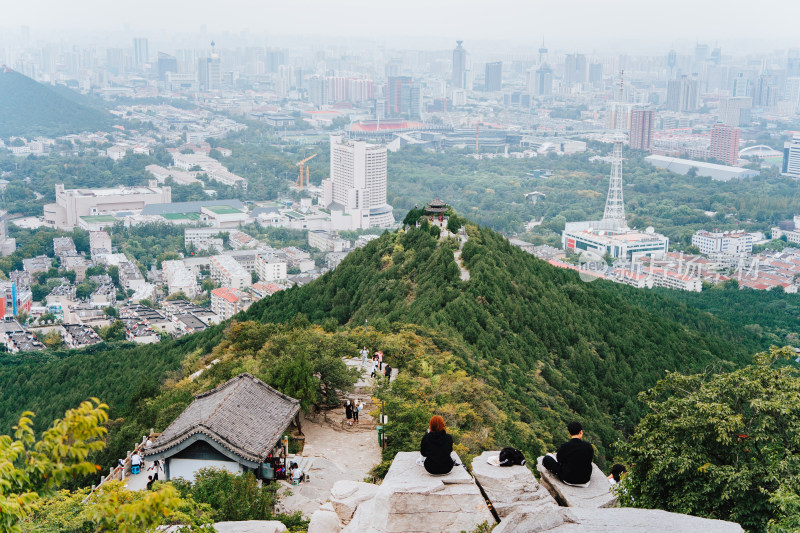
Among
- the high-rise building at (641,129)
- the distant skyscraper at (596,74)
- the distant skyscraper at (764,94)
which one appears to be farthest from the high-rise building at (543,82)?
the high-rise building at (641,129)

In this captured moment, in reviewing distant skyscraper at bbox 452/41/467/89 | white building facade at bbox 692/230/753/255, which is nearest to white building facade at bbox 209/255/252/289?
white building facade at bbox 692/230/753/255

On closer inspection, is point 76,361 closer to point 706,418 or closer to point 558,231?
point 706,418

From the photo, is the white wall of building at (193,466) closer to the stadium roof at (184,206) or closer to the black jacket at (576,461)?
the black jacket at (576,461)

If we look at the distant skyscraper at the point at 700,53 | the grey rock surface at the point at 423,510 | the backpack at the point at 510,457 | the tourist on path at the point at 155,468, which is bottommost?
the tourist on path at the point at 155,468

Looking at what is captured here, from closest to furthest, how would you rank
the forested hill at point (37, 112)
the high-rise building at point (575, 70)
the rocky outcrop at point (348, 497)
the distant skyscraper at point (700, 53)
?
the rocky outcrop at point (348, 497), the forested hill at point (37, 112), the high-rise building at point (575, 70), the distant skyscraper at point (700, 53)

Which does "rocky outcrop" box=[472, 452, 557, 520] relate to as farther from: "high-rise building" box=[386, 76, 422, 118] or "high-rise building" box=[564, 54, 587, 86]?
"high-rise building" box=[564, 54, 587, 86]

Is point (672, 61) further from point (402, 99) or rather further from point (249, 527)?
point (249, 527)

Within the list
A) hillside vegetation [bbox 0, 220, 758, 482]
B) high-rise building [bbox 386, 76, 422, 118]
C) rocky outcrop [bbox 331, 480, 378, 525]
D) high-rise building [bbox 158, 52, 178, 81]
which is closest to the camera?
rocky outcrop [bbox 331, 480, 378, 525]
